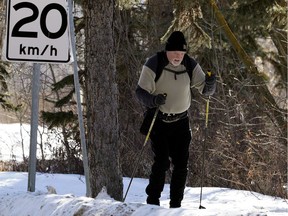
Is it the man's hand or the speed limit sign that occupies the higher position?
the speed limit sign

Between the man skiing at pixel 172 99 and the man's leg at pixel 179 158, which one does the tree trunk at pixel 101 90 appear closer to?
the man skiing at pixel 172 99

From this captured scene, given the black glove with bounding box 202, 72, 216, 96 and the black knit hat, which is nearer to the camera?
the black knit hat

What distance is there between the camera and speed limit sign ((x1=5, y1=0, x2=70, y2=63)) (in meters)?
7.07

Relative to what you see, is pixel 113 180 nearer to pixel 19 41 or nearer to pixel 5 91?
pixel 19 41

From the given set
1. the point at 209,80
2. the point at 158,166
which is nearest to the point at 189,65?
the point at 209,80

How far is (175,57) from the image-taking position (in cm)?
712

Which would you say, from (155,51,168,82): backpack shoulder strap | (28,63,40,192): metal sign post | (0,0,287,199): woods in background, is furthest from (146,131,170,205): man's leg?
(0,0,287,199): woods in background

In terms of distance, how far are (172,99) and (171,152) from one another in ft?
1.90

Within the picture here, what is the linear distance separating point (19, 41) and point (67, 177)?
5.92 metres

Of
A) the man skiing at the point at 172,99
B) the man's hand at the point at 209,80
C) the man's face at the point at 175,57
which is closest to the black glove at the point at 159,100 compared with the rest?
the man skiing at the point at 172,99

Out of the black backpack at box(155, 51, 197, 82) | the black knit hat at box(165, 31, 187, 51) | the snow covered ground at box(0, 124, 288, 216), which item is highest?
the black knit hat at box(165, 31, 187, 51)

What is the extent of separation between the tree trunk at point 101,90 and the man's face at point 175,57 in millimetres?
772

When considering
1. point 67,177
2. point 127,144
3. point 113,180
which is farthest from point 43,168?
point 113,180

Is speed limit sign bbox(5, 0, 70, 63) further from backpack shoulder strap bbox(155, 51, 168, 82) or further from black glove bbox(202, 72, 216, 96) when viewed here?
black glove bbox(202, 72, 216, 96)
